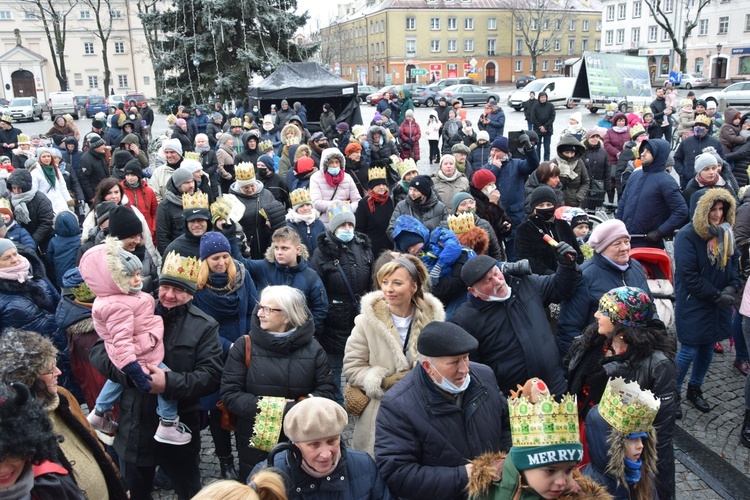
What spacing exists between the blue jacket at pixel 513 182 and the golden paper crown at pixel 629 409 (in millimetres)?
5214

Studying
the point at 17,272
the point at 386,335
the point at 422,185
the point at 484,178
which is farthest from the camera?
the point at 484,178

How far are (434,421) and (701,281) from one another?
3234 mm

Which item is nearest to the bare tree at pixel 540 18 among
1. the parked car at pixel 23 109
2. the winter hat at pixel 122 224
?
the parked car at pixel 23 109

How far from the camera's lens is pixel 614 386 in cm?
278

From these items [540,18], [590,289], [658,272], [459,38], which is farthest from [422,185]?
[459,38]

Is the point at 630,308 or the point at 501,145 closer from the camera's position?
the point at 630,308

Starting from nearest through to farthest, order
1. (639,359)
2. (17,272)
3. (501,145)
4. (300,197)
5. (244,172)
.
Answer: (639,359) → (17,272) → (300,197) → (244,172) → (501,145)

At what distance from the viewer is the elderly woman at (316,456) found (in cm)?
266

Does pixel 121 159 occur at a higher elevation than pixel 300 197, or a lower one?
higher

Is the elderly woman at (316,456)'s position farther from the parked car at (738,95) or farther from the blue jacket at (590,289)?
the parked car at (738,95)

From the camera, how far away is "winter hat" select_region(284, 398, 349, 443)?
265 centimetres

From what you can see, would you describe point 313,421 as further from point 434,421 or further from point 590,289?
point 590,289

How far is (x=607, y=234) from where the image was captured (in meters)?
4.25

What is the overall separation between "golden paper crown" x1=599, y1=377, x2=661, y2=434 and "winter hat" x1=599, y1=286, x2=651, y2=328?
639mm
